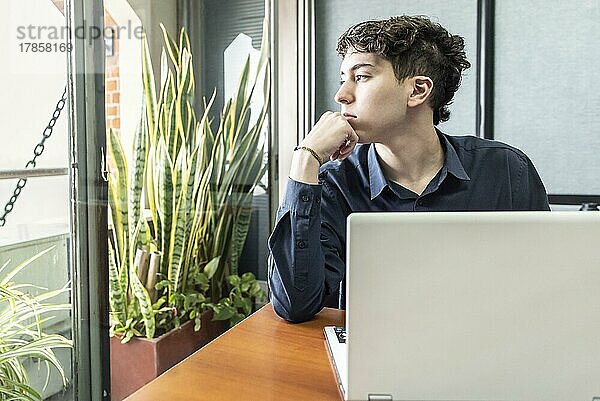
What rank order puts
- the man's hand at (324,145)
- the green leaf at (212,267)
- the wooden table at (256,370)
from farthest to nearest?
the green leaf at (212,267) → the man's hand at (324,145) → the wooden table at (256,370)

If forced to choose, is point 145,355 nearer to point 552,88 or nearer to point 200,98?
point 200,98

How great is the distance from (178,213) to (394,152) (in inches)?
41.5

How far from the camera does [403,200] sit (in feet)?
5.73

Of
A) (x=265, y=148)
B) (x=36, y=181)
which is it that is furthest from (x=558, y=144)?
(x=36, y=181)

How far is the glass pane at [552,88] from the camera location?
3045 millimetres

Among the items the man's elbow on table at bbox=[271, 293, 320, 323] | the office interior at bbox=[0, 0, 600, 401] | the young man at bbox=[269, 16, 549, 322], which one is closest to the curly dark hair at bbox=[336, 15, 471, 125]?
the young man at bbox=[269, 16, 549, 322]

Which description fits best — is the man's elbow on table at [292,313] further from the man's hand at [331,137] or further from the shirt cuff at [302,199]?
the man's hand at [331,137]

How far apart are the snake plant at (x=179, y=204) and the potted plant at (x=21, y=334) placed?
28 cm

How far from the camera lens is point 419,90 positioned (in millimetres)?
1823

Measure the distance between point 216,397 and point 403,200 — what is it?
83 cm

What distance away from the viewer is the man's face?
174 cm

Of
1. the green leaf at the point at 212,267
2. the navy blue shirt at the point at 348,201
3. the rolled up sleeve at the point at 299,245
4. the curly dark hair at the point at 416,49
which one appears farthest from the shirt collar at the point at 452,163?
the green leaf at the point at 212,267

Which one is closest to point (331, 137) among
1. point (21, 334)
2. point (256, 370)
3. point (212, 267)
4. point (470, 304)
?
point (256, 370)

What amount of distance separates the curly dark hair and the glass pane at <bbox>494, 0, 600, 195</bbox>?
127 cm
